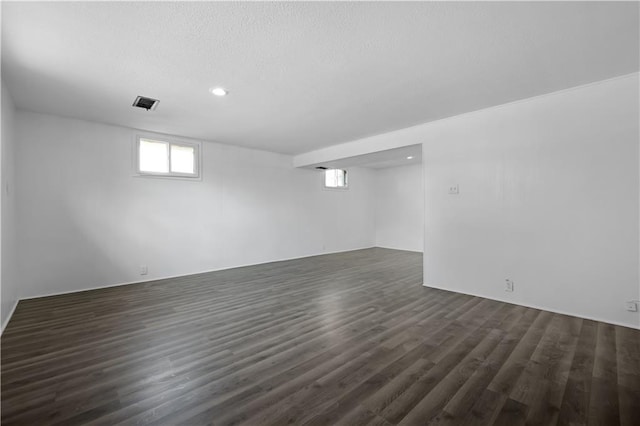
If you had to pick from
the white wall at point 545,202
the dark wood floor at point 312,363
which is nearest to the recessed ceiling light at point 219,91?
the dark wood floor at point 312,363

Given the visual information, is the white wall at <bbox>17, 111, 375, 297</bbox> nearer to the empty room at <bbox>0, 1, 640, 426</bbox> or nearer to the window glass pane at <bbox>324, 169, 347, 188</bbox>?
the empty room at <bbox>0, 1, 640, 426</bbox>

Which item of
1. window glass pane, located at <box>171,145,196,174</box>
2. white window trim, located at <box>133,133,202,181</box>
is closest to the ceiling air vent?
white window trim, located at <box>133,133,202,181</box>

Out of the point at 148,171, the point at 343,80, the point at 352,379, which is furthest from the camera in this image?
the point at 148,171

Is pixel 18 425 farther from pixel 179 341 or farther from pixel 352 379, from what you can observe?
pixel 352 379

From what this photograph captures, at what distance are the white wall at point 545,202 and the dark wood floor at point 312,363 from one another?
0.35 metres

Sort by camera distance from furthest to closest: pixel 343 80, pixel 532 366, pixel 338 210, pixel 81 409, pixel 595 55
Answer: pixel 338 210
pixel 343 80
pixel 595 55
pixel 532 366
pixel 81 409

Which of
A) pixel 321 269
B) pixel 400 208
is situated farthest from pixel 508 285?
pixel 400 208

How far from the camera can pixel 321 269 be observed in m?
5.57

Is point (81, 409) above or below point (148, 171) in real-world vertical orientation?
below

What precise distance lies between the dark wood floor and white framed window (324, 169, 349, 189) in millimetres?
4527

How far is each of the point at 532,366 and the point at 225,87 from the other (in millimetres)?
3743

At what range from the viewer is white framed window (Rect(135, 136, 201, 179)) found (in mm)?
4715

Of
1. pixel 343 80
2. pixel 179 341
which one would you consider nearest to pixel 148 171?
pixel 179 341

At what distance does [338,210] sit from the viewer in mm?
7945
